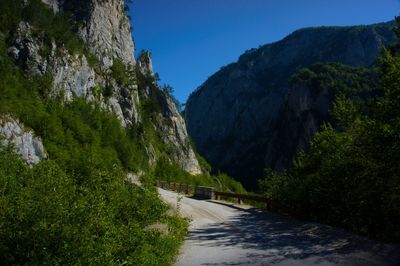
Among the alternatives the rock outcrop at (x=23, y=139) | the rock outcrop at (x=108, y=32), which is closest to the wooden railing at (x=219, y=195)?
the rock outcrop at (x=23, y=139)

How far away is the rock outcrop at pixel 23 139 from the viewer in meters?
35.6

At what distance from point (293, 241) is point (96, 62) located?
57901 mm

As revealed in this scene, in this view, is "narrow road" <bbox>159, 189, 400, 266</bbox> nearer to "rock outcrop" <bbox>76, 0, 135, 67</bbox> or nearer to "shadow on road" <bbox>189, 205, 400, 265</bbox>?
"shadow on road" <bbox>189, 205, 400, 265</bbox>

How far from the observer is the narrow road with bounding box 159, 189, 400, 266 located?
40.2 ft

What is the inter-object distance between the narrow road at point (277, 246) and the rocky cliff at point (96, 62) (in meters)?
38.1

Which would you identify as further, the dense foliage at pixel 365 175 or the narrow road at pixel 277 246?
the dense foliage at pixel 365 175

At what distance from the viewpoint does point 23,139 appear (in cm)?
3756

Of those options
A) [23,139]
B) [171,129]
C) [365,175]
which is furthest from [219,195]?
[171,129]

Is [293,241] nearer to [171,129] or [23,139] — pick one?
[23,139]

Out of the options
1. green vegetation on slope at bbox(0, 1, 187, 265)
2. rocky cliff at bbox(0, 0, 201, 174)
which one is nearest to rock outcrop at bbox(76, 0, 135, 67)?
rocky cliff at bbox(0, 0, 201, 174)

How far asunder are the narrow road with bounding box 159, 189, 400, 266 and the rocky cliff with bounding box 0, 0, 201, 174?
38105mm

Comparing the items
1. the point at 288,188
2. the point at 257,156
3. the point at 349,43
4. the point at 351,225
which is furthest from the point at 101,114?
the point at 349,43

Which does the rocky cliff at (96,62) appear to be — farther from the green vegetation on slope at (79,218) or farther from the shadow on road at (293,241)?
the shadow on road at (293,241)

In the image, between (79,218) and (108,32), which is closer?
(79,218)
